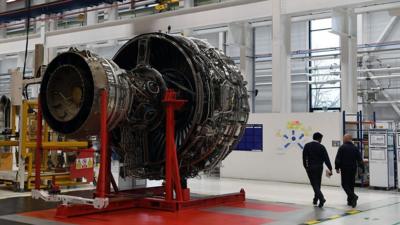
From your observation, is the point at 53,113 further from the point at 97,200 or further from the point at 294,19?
the point at 294,19

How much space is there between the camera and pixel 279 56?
528 inches

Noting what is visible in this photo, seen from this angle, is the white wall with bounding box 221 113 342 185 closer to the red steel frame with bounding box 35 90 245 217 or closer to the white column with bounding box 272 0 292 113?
the white column with bounding box 272 0 292 113

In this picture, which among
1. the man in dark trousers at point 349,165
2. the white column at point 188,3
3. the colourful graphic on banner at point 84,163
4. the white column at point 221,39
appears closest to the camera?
the man in dark trousers at point 349,165

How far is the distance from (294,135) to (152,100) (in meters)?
5.91

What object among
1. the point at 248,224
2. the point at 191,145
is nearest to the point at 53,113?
the point at 191,145

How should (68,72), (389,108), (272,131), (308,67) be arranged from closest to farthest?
(68,72), (272,131), (389,108), (308,67)

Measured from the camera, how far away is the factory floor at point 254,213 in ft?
22.7

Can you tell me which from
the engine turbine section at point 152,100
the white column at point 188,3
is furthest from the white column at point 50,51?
the engine turbine section at point 152,100

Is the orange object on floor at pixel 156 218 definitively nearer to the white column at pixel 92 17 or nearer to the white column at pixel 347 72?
the white column at pixel 347 72

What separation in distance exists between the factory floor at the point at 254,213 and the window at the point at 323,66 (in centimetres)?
772

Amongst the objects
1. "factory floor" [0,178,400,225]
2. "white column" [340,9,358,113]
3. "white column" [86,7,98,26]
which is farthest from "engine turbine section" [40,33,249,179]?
"white column" [86,7,98,26]

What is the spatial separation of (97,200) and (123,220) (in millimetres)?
543

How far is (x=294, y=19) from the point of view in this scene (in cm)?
1705

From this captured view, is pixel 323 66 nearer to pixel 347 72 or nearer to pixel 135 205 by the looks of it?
pixel 347 72
